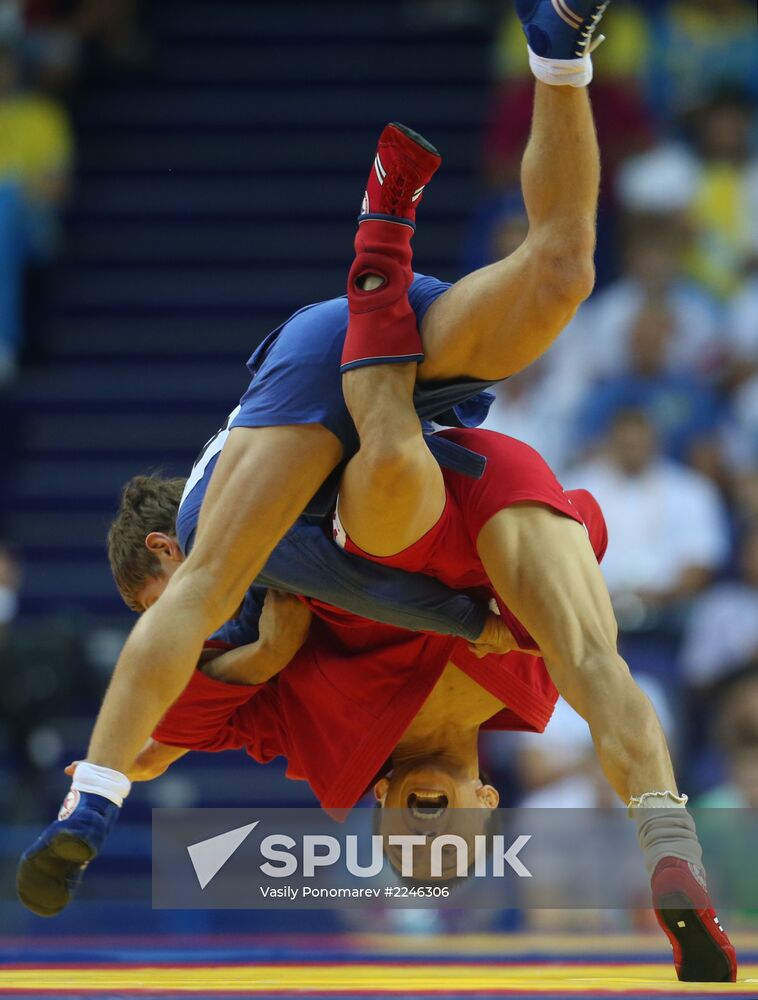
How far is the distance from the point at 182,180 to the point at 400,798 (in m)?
5.19

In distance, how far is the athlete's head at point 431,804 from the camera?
424 centimetres

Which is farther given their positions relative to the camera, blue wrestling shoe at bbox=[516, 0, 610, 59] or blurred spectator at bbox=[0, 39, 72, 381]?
blurred spectator at bbox=[0, 39, 72, 381]

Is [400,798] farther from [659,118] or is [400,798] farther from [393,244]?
[659,118]

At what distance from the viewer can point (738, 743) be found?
571cm

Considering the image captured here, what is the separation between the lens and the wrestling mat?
11.2ft

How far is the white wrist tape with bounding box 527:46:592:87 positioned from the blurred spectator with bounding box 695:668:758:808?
289 cm

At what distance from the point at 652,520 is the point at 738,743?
1.03 m

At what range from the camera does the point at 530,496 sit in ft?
12.2

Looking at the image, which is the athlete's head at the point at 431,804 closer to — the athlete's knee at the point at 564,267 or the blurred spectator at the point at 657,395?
the athlete's knee at the point at 564,267

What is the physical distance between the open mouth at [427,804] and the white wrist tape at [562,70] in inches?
68.8

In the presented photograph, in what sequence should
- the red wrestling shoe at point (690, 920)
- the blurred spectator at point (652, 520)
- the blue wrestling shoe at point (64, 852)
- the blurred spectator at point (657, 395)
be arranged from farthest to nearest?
the blurred spectator at point (657, 395) < the blurred spectator at point (652, 520) < the blue wrestling shoe at point (64, 852) < the red wrestling shoe at point (690, 920)

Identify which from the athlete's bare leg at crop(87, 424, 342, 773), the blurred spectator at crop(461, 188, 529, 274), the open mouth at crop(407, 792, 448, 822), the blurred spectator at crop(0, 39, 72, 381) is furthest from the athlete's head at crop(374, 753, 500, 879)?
the blurred spectator at crop(0, 39, 72, 381)

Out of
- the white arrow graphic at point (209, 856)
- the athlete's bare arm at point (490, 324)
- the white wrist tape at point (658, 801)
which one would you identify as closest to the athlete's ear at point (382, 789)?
the white arrow graphic at point (209, 856)

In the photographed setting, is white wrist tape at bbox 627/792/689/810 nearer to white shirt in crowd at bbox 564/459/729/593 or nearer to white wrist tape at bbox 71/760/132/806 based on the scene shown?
white wrist tape at bbox 71/760/132/806
